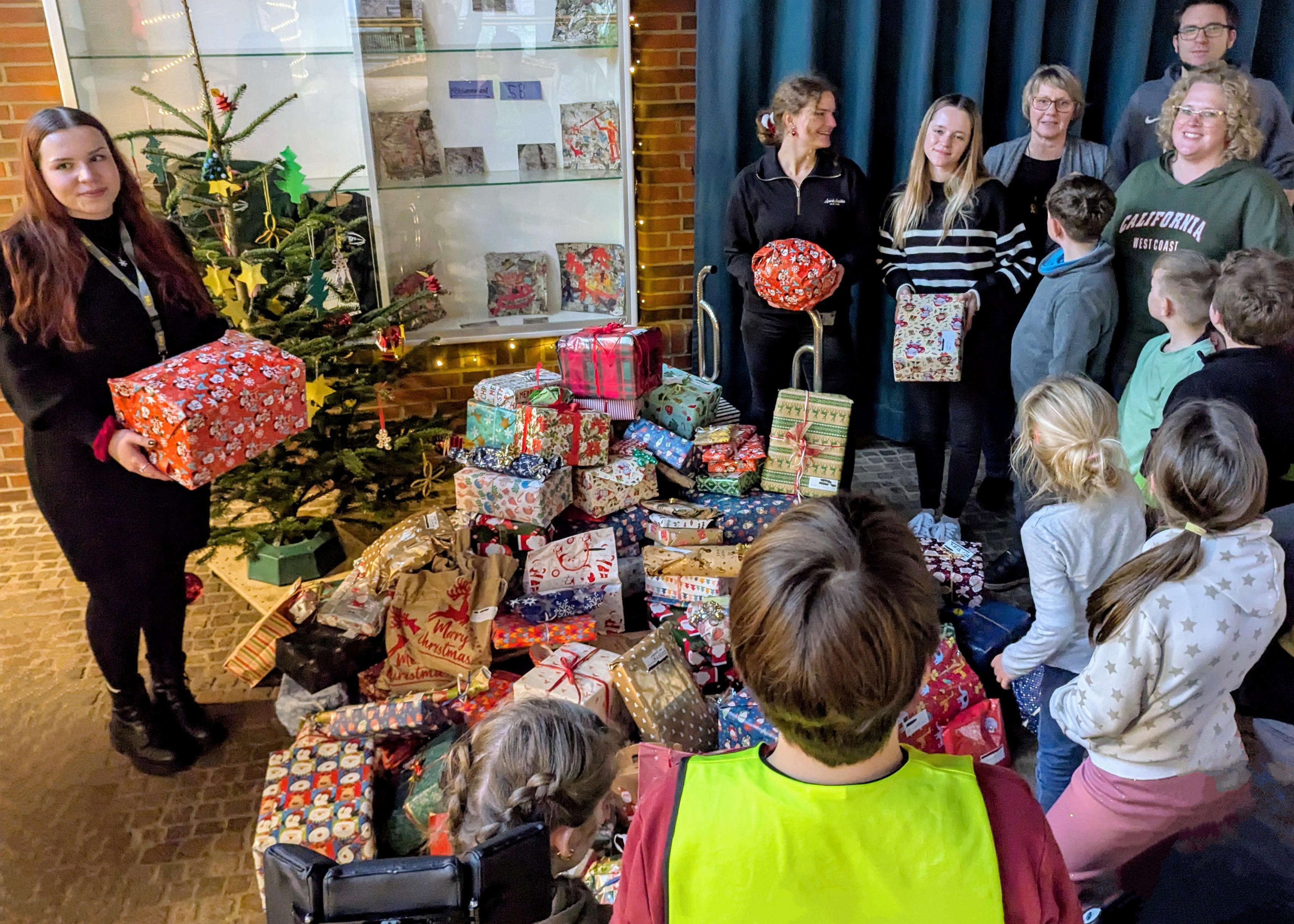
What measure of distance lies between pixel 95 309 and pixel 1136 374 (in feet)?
9.23

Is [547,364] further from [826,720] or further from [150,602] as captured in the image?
[826,720]

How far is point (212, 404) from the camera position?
2.25 meters

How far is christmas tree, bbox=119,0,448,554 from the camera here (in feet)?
9.96

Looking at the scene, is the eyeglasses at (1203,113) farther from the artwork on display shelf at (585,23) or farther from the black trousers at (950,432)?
the artwork on display shelf at (585,23)

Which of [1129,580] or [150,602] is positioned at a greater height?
[1129,580]

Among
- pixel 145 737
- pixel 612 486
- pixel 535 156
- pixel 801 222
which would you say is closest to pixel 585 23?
pixel 535 156

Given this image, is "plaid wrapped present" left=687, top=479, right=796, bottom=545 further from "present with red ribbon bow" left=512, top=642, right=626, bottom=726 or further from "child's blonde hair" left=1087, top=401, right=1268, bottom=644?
"child's blonde hair" left=1087, top=401, right=1268, bottom=644

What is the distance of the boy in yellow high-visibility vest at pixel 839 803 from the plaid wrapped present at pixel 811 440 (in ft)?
7.45

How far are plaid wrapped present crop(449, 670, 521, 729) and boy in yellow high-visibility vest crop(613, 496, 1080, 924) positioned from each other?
1494mm

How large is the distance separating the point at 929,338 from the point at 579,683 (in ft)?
5.85

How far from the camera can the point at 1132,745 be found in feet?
5.38

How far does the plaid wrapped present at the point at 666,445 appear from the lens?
3256 mm

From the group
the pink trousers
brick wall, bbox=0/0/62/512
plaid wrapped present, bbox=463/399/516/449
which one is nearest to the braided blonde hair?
the pink trousers

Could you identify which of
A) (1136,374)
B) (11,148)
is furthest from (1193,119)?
(11,148)
